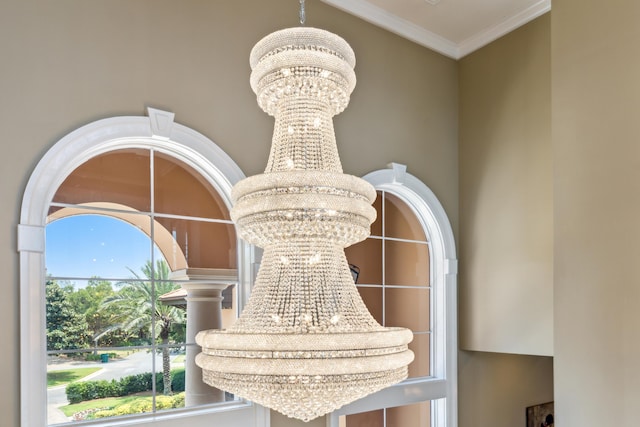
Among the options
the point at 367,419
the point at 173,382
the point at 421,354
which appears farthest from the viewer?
the point at 421,354

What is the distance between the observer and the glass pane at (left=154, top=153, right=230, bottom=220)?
249 centimetres

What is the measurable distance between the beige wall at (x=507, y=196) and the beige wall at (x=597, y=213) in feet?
2.83

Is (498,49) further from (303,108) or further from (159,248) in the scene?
(303,108)

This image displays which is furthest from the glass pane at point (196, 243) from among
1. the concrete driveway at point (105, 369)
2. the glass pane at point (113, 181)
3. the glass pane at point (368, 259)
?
the glass pane at point (368, 259)

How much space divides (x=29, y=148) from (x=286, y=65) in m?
1.53

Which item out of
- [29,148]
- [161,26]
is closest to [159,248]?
[29,148]

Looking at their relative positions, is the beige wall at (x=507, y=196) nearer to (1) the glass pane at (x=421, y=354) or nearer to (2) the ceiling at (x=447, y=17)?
(2) the ceiling at (x=447, y=17)

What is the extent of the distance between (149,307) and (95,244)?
369 mm

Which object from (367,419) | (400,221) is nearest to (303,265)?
(367,419)

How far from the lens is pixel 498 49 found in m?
3.50

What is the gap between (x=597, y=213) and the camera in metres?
2.16

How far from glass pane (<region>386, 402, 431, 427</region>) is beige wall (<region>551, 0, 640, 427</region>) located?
4.41 feet

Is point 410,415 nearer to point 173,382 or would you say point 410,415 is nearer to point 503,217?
point 503,217

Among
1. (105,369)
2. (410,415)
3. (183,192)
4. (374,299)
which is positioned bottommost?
(410,415)
